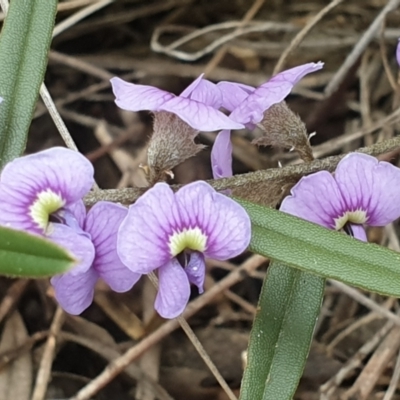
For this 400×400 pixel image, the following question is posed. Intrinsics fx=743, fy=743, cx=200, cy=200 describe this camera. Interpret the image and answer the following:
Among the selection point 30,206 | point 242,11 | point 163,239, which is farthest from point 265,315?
point 242,11

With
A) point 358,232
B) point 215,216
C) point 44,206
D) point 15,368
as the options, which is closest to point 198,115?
point 215,216

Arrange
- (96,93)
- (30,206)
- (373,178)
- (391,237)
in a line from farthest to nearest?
(96,93), (391,237), (373,178), (30,206)

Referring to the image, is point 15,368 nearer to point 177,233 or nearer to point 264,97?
point 177,233

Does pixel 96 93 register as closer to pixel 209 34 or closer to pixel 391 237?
pixel 209 34

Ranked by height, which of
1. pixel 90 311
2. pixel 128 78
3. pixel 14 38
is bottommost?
pixel 90 311

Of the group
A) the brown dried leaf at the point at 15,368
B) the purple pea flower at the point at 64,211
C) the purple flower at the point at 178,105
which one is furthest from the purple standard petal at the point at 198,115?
the brown dried leaf at the point at 15,368

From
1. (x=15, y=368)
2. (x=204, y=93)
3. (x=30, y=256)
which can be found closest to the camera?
(x=30, y=256)

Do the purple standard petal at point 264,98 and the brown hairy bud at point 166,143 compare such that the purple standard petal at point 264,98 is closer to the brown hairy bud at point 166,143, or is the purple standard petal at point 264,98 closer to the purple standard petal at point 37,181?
the brown hairy bud at point 166,143
